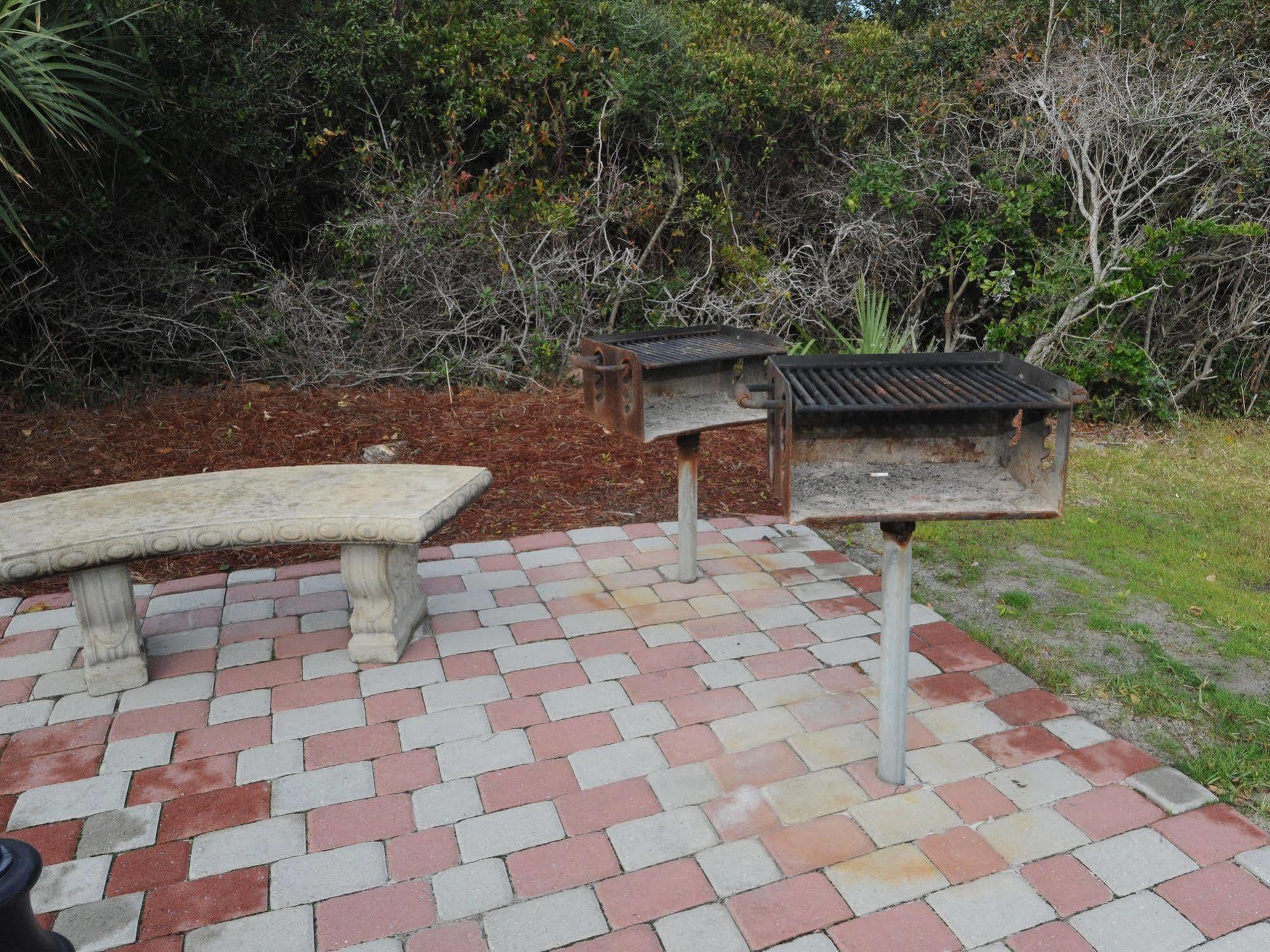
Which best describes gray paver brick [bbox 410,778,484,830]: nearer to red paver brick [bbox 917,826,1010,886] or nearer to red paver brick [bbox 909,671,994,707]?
red paver brick [bbox 917,826,1010,886]

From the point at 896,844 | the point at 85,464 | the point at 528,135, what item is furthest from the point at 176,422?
the point at 896,844

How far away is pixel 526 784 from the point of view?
2609 mm

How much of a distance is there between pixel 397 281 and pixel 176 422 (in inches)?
76.0

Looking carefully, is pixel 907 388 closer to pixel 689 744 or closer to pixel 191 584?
pixel 689 744

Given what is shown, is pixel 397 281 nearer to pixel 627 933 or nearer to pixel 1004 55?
pixel 1004 55

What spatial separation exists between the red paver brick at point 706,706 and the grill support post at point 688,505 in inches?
35.0

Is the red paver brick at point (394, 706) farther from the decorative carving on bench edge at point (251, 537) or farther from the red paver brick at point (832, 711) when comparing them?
the red paver brick at point (832, 711)

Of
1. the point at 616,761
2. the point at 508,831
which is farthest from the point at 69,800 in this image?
the point at 616,761

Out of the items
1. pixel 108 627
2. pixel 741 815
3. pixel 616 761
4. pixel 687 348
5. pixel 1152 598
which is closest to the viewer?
pixel 741 815

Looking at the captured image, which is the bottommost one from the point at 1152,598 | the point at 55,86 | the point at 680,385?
the point at 1152,598

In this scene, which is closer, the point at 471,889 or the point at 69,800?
the point at 471,889

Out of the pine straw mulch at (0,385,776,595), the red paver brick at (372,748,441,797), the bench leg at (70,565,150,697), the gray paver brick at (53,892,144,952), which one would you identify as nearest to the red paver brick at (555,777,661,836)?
the red paver brick at (372,748,441,797)

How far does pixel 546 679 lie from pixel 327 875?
1048 millimetres

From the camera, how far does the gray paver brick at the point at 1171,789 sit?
248cm
